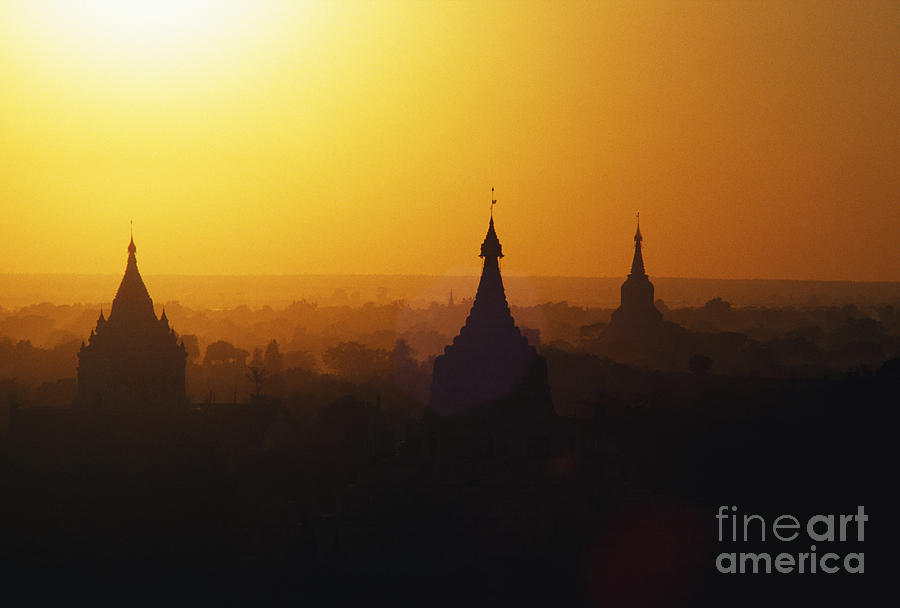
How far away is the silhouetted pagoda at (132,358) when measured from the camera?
60656mm

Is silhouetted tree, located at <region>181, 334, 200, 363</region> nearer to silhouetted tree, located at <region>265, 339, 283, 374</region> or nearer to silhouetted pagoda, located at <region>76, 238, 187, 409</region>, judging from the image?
silhouetted tree, located at <region>265, 339, 283, 374</region>

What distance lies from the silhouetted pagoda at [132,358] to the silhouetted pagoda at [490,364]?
25.3 m

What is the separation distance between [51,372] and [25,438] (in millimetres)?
64046

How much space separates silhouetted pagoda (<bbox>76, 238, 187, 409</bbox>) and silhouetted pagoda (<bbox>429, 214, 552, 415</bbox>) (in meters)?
25.3

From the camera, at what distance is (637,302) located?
10162 cm

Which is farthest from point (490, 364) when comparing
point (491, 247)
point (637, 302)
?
point (637, 302)

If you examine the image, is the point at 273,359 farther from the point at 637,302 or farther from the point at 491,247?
the point at 491,247

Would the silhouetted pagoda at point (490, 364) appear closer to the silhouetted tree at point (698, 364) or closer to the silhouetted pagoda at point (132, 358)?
the silhouetted pagoda at point (132, 358)

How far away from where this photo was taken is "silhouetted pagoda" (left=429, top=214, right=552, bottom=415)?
121ft

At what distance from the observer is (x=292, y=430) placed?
54.3 meters

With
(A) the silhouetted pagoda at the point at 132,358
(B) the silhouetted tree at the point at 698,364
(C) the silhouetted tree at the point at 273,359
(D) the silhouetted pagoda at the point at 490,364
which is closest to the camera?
(D) the silhouetted pagoda at the point at 490,364

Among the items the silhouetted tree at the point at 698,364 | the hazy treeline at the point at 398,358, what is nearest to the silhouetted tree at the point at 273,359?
the hazy treeline at the point at 398,358

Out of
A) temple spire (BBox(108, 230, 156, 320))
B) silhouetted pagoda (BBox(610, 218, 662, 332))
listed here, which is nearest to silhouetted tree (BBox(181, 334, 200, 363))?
silhouetted pagoda (BBox(610, 218, 662, 332))

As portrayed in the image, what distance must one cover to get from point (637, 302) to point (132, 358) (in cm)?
4857
